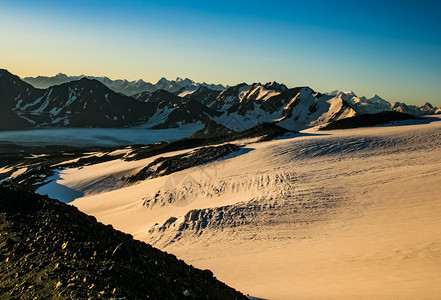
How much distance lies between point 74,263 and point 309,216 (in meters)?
17.6

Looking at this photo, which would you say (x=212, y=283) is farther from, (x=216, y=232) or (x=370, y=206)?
(x=370, y=206)

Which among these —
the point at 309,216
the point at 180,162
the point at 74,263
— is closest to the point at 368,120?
the point at 180,162

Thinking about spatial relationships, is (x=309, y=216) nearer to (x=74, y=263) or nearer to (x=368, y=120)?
(x=74, y=263)

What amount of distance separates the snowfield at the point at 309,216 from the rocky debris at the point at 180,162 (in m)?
3.01

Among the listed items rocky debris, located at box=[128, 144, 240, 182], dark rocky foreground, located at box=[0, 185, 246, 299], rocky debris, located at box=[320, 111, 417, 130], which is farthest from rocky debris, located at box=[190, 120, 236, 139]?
dark rocky foreground, located at box=[0, 185, 246, 299]

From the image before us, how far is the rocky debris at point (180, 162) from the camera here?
44.0 m

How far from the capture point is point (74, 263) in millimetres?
6891

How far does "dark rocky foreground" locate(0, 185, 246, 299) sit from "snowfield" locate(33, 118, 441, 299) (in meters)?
4.87

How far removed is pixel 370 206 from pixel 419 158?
607 inches

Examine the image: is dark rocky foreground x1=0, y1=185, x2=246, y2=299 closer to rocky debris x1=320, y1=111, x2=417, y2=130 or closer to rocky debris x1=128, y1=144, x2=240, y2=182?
rocky debris x1=128, y1=144, x2=240, y2=182

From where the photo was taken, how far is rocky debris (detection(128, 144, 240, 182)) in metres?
44.0

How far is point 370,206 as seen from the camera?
21.5 meters

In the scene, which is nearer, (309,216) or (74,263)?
(74,263)

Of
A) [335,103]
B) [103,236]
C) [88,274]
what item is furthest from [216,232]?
[335,103]
